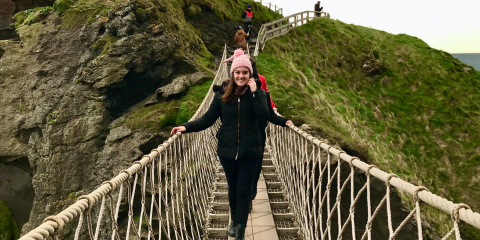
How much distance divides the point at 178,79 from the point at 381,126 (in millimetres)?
7082

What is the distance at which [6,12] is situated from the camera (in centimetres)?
1083

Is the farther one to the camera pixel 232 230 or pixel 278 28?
pixel 278 28

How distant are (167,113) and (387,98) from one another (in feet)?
28.6

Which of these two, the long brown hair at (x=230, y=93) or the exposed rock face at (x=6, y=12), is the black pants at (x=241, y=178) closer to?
the long brown hair at (x=230, y=93)

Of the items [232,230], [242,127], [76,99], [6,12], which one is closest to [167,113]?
[76,99]

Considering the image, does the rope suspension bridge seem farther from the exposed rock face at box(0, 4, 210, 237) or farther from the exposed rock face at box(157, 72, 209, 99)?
the exposed rock face at box(157, 72, 209, 99)

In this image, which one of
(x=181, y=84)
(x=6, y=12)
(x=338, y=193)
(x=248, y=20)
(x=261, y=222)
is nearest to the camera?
(x=338, y=193)

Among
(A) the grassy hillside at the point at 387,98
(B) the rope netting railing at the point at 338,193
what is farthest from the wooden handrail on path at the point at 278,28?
(B) the rope netting railing at the point at 338,193

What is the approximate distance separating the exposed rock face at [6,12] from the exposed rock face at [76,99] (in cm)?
235

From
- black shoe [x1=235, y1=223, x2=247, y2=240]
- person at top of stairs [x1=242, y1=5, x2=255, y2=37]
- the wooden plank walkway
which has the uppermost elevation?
person at top of stairs [x1=242, y1=5, x2=255, y2=37]

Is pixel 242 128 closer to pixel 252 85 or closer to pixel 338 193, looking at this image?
pixel 252 85

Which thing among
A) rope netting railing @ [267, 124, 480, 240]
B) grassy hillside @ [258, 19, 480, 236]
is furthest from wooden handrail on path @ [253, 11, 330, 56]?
rope netting railing @ [267, 124, 480, 240]

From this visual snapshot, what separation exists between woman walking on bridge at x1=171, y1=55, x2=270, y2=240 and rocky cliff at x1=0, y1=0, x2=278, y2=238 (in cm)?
416

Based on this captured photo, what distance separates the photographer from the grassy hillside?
26.4 ft
